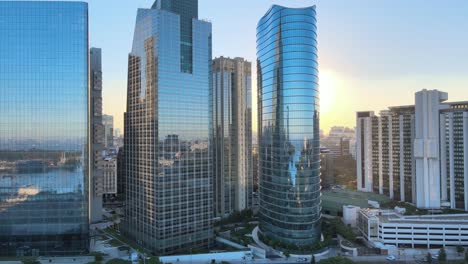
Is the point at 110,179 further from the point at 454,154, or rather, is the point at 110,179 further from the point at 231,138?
the point at 454,154

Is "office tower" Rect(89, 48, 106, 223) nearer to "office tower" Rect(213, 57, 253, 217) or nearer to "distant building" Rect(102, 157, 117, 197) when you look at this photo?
"office tower" Rect(213, 57, 253, 217)

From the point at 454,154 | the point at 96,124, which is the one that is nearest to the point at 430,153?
the point at 454,154

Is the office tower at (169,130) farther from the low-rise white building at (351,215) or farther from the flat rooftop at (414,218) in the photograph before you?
the flat rooftop at (414,218)

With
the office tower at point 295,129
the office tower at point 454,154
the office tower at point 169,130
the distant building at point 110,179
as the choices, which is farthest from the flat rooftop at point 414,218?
the distant building at point 110,179

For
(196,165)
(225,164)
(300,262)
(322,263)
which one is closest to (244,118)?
(225,164)

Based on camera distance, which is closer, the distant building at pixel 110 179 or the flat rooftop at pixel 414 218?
the flat rooftop at pixel 414 218

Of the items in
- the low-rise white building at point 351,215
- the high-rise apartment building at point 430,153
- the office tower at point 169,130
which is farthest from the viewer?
the high-rise apartment building at point 430,153
